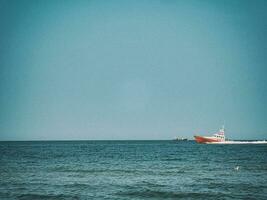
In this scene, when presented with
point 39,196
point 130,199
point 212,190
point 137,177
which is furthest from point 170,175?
point 39,196

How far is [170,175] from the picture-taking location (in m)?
36.1

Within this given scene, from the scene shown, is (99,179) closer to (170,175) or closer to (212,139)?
(170,175)

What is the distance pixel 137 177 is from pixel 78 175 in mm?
6590

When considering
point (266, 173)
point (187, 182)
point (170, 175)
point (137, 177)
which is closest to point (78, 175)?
point (137, 177)

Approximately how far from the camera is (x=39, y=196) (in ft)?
81.8

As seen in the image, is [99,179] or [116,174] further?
[116,174]

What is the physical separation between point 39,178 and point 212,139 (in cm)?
12763

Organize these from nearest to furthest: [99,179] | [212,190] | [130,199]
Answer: [130,199] → [212,190] → [99,179]

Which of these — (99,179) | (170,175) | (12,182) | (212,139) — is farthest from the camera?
(212,139)

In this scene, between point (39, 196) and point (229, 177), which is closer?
point (39, 196)

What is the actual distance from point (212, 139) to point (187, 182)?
4962 inches

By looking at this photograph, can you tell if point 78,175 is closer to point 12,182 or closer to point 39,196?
point 12,182

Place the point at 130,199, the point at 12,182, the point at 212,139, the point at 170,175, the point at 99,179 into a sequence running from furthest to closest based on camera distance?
the point at 212,139
the point at 170,175
the point at 99,179
the point at 12,182
the point at 130,199

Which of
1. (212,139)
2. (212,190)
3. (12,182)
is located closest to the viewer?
(212,190)
